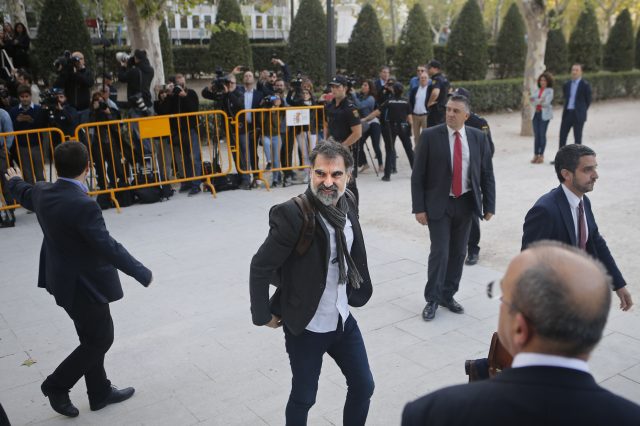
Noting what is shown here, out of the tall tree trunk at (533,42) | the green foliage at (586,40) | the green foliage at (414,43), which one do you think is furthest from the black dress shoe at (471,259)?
the green foliage at (586,40)

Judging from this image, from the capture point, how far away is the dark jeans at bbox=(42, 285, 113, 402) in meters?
4.11

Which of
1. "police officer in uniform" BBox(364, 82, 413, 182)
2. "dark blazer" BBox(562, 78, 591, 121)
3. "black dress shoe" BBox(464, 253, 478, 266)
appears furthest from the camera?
"dark blazer" BBox(562, 78, 591, 121)

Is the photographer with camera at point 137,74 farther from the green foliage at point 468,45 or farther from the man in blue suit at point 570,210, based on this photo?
the green foliage at point 468,45

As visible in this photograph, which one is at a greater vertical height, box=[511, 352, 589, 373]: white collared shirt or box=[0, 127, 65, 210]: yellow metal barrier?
box=[511, 352, 589, 373]: white collared shirt

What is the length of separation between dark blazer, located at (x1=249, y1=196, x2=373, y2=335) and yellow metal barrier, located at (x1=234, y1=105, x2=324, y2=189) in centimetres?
762

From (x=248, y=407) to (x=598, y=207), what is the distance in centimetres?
706

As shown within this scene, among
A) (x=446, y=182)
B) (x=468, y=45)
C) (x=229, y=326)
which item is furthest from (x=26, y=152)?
(x=468, y=45)

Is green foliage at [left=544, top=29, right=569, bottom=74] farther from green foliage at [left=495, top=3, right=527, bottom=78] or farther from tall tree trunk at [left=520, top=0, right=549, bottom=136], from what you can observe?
tall tree trunk at [left=520, top=0, right=549, bottom=136]

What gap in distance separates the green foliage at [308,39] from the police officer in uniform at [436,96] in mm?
10691

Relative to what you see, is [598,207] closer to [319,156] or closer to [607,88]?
[319,156]

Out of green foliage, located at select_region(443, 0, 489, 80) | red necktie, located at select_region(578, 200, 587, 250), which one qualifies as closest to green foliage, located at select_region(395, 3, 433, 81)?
green foliage, located at select_region(443, 0, 489, 80)

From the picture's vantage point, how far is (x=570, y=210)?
3863mm

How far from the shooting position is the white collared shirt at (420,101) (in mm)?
12741

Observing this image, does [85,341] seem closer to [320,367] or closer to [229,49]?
[320,367]
